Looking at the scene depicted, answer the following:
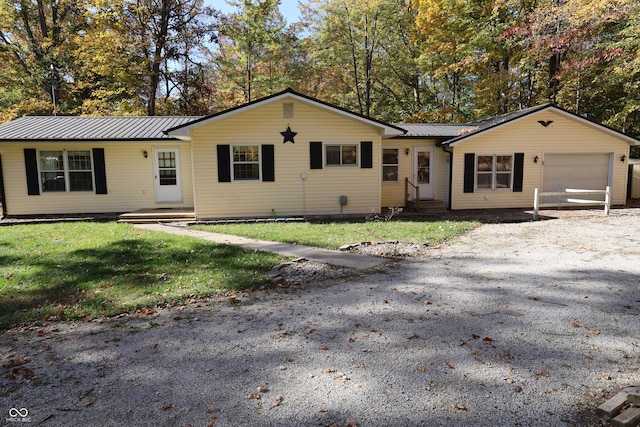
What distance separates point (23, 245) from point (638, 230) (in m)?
14.2

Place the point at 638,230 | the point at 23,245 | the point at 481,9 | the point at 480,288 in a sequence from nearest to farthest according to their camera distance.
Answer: the point at 480,288 → the point at 23,245 → the point at 638,230 → the point at 481,9

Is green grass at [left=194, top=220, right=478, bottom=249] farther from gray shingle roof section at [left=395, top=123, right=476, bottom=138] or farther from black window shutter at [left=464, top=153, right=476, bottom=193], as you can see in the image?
gray shingle roof section at [left=395, top=123, right=476, bottom=138]

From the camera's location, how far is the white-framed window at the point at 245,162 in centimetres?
1235

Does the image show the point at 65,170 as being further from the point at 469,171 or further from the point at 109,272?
the point at 469,171

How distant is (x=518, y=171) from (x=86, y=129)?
15.5m

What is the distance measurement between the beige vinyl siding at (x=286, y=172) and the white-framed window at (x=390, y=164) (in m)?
1.92

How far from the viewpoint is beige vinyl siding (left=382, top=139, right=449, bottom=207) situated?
14.6 metres

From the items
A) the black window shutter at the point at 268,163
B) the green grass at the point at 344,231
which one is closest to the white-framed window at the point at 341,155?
the black window shutter at the point at 268,163

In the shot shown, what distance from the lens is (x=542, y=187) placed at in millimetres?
14617

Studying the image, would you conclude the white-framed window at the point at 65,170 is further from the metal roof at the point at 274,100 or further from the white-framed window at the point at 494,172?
the white-framed window at the point at 494,172

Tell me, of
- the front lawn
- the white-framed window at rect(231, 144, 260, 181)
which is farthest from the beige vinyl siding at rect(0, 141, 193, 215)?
the white-framed window at rect(231, 144, 260, 181)

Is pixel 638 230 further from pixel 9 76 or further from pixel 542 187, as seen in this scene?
pixel 9 76

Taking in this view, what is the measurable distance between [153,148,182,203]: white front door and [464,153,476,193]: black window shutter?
10.1m

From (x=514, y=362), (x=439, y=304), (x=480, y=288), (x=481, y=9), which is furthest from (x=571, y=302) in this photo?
(x=481, y=9)
